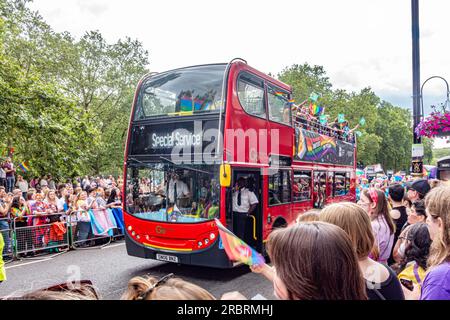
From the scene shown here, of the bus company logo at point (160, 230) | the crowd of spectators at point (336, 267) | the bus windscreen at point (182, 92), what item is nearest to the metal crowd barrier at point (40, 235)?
the bus company logo at point (160, 230)

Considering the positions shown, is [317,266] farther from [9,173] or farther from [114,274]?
[9,173]

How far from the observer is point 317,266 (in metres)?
1.43

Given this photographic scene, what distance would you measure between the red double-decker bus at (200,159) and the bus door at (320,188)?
230 centimetres

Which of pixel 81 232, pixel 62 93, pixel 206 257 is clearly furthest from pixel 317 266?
pixel 62 93

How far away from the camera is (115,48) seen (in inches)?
1177

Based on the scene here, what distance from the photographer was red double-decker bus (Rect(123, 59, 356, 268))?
6355 millimetres

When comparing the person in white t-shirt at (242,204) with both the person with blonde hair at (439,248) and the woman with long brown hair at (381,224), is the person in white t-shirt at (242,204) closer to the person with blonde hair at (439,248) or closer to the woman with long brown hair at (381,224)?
the woman with long brown hair at (381,224)

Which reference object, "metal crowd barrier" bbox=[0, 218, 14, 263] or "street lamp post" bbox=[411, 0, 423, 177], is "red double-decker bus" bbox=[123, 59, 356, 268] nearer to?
"street lamp post" bbox=[411, 0, 423, 177]

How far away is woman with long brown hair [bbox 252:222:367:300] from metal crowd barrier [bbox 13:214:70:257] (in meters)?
8.93

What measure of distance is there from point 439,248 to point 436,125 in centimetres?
423

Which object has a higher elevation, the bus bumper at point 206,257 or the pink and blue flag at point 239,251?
the pink and blue flag at point 239,251

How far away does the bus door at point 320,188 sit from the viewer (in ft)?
34.2

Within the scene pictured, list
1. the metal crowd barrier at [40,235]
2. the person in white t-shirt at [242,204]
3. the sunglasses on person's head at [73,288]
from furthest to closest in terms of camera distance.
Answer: the metal crowd barrier at [40,235] → the person in white t-shirt at [242,204] → the sunglasses on person's head at [73,288]
